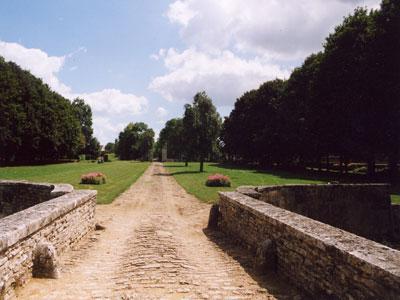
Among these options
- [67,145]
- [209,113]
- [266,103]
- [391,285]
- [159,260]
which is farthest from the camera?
[67,145]

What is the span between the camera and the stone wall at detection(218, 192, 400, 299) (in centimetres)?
442

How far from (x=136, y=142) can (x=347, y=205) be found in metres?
81.0

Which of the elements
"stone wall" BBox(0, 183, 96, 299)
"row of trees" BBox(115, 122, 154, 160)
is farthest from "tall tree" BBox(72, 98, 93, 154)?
"stone wall" BBox(0, 183, 96, 299)

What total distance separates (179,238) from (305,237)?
4.90m

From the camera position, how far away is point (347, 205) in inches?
657

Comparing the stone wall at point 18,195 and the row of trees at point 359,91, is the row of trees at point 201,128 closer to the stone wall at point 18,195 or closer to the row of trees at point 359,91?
the row of trees at point 359,91

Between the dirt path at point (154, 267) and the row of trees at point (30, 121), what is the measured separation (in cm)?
3393

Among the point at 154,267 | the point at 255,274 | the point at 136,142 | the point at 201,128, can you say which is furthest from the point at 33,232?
the point at 136,142

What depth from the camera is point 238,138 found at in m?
57.2

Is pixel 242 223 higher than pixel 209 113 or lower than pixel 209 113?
lower

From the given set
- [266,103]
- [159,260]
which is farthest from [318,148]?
[159,260]

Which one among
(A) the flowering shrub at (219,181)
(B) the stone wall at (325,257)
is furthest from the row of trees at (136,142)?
(B) the stone wall at (325,257)

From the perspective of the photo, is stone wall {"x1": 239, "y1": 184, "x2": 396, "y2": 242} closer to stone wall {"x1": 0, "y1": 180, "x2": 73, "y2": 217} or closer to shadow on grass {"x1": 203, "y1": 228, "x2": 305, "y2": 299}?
shadow on grass {"x1": 203, "y1": 228, "x2": 305, "y2": 299}

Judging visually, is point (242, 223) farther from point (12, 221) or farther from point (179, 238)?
point (12, 221)
